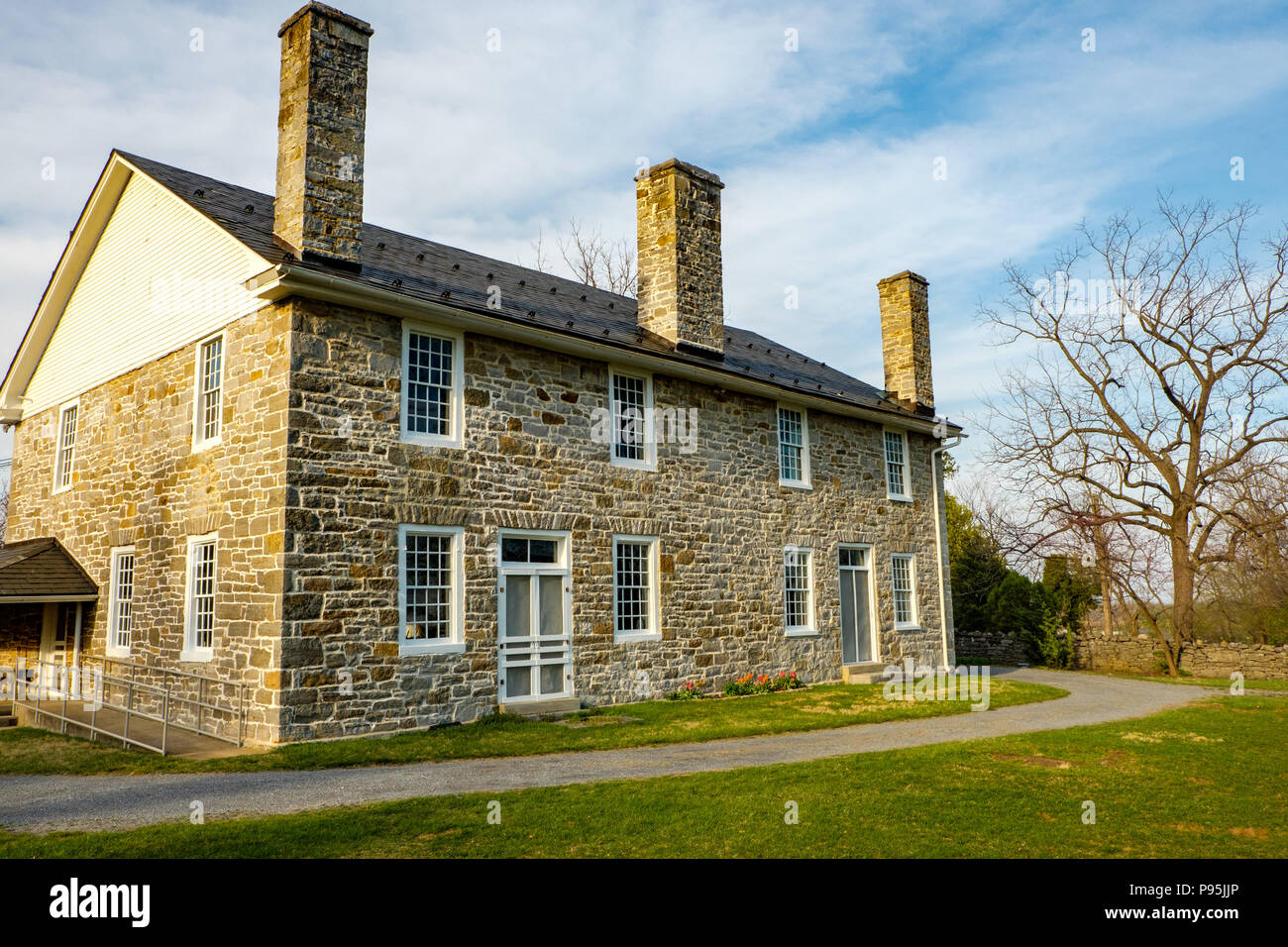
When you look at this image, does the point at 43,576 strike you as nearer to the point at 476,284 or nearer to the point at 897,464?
the point at 476,284

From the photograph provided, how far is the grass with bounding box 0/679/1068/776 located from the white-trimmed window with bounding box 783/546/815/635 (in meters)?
2.19

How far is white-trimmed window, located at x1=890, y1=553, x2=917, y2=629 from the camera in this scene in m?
19.6

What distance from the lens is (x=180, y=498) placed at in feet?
41.1

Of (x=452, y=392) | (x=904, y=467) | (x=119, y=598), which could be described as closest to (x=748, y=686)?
(x=452, y=392)

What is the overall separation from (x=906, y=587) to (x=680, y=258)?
8759 mm

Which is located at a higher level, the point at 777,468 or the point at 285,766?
the point at 777,468

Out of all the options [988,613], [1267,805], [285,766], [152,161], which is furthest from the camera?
[988,613]

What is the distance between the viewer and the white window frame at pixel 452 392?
11508 millimetres

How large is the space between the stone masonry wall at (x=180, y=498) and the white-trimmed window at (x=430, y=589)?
1.56 meters
